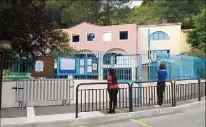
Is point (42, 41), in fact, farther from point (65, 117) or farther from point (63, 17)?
point (63, 17)

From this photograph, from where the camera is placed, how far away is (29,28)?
13.6 metres

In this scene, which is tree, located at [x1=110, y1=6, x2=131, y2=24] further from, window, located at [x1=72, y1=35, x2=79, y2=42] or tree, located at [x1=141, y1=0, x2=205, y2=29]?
window, located at [x1=72, y1=35, x2=79, y2=42]

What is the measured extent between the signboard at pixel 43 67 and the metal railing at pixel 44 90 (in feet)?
0.82

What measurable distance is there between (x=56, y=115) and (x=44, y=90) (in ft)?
9.26

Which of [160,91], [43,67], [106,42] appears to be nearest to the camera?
[160,91]

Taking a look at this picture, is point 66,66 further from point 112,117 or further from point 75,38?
point 75,38

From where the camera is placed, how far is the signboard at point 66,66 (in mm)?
14528

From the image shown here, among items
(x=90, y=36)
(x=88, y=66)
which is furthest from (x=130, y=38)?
(x=88, y=66)

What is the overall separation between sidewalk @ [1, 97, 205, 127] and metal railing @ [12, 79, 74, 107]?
625 mm

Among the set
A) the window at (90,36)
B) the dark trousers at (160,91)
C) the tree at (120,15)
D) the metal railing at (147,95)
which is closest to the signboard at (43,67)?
the metal railing at (147,95)

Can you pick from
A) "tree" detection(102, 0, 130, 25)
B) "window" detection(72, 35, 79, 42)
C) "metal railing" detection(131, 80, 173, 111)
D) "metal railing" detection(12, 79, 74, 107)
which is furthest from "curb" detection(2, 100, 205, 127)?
"tree" detection(102, 0, 130, 25)

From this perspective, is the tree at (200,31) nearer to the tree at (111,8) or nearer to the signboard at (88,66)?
the tree at (111,8)

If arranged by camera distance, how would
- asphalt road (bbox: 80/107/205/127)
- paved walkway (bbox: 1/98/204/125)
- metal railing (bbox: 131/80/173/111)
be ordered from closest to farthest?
asphalt road (bbox: 80/107/205/127)
paved walkway (bbox: 1/98/204/125)
metal railing (bbox: 131/80/173/111)

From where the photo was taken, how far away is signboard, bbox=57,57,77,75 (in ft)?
47.7
